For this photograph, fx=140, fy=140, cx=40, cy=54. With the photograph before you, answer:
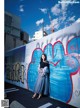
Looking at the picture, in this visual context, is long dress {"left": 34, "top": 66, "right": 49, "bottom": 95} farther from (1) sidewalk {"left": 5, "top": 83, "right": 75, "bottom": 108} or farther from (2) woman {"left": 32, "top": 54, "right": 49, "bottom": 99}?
(1) sidewalk {"left": 5, "top": 83, "right": 75, "bottom": 108}

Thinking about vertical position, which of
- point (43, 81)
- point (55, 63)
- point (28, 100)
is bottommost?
point (28, 100)

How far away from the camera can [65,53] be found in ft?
7.27

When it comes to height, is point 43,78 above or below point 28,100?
above

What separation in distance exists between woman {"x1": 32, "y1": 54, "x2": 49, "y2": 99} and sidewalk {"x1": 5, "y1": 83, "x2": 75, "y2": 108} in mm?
119

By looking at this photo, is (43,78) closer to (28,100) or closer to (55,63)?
(55,63)

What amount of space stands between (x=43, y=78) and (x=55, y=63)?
33 centimetres

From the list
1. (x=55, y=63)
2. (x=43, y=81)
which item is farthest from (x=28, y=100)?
(x=55, y=63)

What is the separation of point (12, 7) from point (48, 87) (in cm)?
146

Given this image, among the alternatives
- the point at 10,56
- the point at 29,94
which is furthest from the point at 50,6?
the point at 29,94

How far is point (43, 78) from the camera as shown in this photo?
7.77 feet

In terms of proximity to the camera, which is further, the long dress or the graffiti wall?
the long dress

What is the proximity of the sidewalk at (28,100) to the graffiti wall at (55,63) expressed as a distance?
0.11 metres

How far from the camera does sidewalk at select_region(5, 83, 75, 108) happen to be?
215cm

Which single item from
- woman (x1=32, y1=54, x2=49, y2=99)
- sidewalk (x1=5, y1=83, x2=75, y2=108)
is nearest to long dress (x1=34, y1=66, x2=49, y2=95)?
woman (x1=32, y1=54, x2=49, y2=99)
